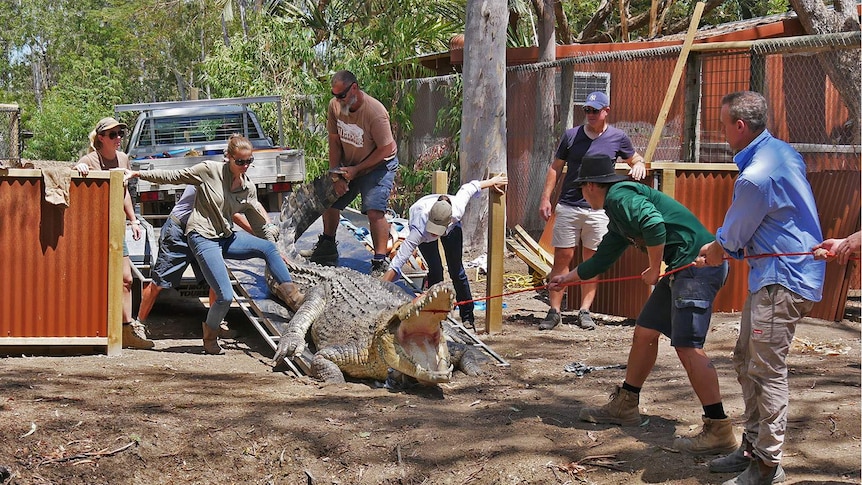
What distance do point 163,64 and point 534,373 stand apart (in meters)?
29.9

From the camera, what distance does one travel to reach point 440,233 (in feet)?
23.1

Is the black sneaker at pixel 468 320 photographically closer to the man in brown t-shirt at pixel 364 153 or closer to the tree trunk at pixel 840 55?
the man in brown t-shirt at pixel 364 153

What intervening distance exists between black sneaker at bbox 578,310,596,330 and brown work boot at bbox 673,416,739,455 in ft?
11.0

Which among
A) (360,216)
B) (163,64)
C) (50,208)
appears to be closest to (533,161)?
(360,216)

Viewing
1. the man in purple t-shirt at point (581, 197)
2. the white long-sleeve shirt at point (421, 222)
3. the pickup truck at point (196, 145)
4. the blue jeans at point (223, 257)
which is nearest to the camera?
the blue jeans at point (223, 257)

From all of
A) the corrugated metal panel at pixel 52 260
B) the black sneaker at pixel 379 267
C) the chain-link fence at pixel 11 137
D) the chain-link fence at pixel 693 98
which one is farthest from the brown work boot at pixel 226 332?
the chain-link fence at pixel 693 98

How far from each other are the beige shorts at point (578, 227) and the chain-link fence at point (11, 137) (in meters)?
5.59

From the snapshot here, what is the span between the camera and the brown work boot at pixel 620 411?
502cm

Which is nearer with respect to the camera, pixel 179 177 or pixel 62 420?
pixel 62 420

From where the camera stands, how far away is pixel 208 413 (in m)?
5.27

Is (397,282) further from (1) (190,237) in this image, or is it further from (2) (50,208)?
(2) (50,208)

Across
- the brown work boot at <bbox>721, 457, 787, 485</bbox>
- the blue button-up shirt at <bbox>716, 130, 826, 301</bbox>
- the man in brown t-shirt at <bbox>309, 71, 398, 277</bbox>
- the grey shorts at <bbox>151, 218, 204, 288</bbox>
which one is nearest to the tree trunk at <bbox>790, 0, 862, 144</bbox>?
the man in brown t-shirt at <bbox>309, 71, 398, 277</bbox>

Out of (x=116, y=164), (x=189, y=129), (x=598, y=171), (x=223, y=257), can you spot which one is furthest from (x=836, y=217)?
(x=189, y=129)

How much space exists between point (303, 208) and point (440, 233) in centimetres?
197
